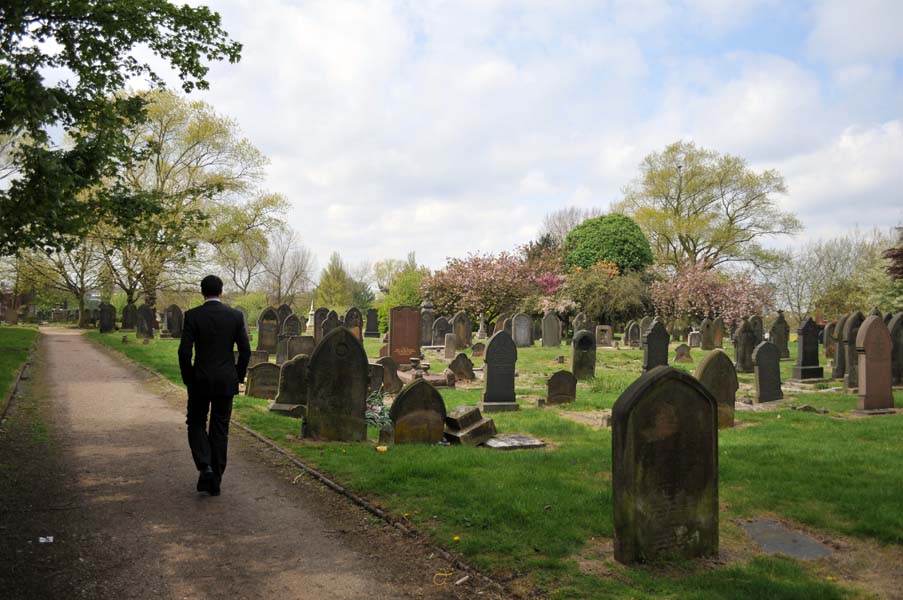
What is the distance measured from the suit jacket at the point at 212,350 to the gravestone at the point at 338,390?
7.01 feet

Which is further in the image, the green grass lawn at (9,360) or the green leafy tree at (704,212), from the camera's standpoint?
the green leafy tree at (704,212)

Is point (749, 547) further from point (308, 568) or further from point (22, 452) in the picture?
point (22, 452)

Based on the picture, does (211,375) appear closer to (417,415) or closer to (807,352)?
(417,415)

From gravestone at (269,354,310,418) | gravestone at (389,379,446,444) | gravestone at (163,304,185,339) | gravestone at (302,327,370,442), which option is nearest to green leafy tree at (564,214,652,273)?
gravestone at (163,304,185,339)

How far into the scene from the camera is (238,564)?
4.37 meters

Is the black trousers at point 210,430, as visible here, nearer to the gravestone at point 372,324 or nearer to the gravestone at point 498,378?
the gravestone at point 498,378

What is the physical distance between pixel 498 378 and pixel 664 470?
7806mm

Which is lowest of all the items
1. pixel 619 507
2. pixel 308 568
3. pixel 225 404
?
pixel 308 568

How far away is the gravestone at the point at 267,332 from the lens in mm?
23500

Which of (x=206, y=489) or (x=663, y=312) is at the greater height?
(x=663, y=312)

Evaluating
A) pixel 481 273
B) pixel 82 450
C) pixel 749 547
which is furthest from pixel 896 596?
pixel 481 273

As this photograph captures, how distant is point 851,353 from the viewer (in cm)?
1501

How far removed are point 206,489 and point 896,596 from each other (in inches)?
215

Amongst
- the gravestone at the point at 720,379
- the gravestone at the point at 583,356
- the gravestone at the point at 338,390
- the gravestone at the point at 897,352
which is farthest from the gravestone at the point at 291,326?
the gravestone at the point at 897,352
